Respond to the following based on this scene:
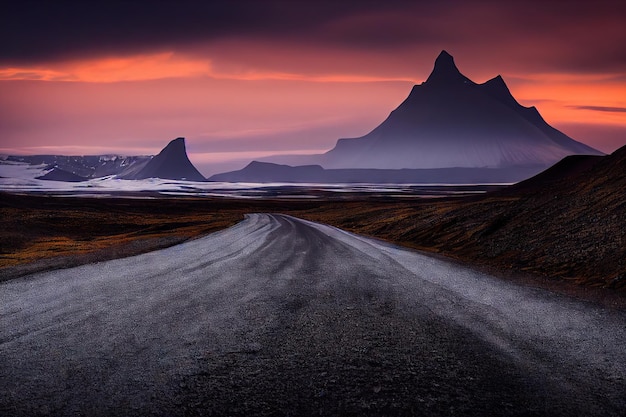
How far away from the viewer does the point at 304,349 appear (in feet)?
27.1

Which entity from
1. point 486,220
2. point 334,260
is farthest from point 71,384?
point 486,220

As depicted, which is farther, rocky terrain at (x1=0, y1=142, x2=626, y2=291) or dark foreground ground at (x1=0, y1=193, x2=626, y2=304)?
rocky terrain at (x1=0, y1=142, x2=626, y2=291)

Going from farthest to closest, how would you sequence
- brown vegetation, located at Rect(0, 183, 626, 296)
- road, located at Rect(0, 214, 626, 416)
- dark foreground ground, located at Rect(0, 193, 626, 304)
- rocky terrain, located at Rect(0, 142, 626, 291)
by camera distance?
1. rocky terrain, located at Rect(0, 142, 626, 291)
2. brown vegetation, located at Rect(0, 183, 626, 296)
3. dark foreground ground, located at Rect(0, 193, 626, 304)
4. road, located at Rect(0, 214, 626, 416)

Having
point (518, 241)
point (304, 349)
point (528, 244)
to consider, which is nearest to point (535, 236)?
point (518, 241)

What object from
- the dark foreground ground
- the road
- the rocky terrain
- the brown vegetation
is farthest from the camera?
the rocky terrain

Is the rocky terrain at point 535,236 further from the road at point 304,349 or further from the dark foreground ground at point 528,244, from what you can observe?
the road at point 304,349

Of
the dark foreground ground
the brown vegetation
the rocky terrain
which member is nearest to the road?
the dark foreground ground

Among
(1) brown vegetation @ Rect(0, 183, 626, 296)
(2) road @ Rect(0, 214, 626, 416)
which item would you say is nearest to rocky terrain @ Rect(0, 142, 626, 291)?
(1) brown vegetation @ Rect(0, 183, 626, 296)

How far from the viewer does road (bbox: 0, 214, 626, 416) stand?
614cm

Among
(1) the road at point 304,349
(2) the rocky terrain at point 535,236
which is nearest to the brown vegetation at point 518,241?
(2) the rocky terrain at point 535,236

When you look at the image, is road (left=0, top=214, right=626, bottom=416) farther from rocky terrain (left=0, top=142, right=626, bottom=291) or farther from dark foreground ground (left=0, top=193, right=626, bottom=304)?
rocky terrain (left=0, top=142, right=626, bottom=291)

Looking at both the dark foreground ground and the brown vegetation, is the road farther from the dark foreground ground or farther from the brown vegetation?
the brown vegetation

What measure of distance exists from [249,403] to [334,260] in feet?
49.8

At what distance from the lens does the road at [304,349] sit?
6.14 metres
